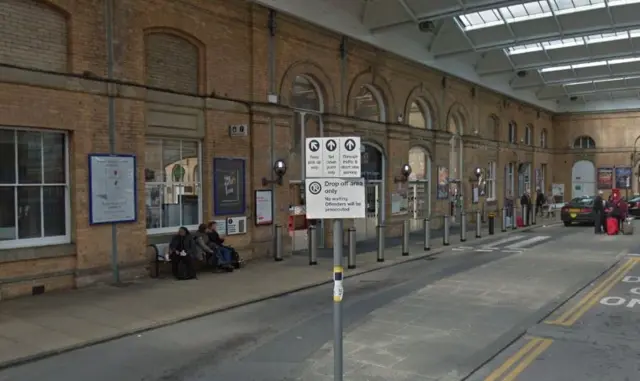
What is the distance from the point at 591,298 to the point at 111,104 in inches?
392

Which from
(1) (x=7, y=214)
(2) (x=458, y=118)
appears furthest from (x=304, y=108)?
(2) (x=458, y=118)

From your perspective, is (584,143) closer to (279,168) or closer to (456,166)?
(456,166)

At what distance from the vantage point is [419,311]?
8891mm

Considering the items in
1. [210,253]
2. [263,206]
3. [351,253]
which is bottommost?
[351,253]

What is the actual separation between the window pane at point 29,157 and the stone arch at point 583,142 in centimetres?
3995

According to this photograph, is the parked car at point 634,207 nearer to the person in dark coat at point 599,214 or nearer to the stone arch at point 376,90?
the person in dark coat at point 599,214

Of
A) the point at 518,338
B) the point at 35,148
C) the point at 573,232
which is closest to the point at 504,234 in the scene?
the point at 573,232

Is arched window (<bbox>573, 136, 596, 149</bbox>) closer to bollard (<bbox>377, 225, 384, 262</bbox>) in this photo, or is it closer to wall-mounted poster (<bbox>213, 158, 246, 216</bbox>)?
bollard (<bbox>377, 225, 384, 262</bbox>)

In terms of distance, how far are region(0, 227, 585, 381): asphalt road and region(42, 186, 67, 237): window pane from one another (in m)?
4.13

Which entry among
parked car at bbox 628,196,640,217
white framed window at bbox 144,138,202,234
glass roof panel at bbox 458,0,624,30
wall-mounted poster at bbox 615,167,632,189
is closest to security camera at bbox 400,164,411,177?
glass roof panel at bbox 458,0,624,30

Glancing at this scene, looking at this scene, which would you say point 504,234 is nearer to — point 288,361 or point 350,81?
point 350,81

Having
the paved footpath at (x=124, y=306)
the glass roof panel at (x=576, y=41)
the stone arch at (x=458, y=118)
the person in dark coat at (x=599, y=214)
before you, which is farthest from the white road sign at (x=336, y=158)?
the stone arch at (x=458, y=118)

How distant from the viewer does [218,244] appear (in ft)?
42.8

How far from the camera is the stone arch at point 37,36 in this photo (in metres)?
9.87
